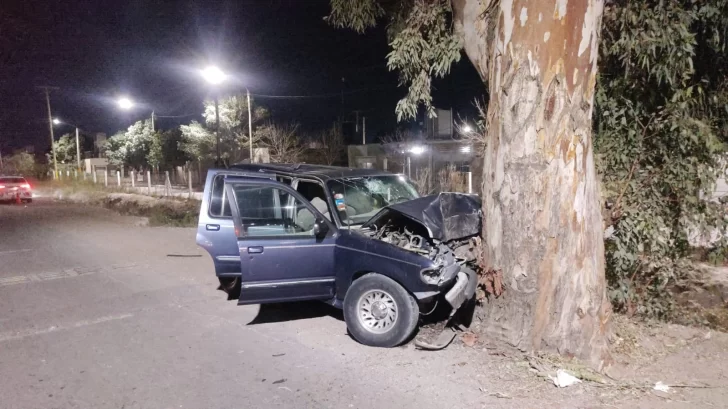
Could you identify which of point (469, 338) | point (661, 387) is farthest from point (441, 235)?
point (661, 387)

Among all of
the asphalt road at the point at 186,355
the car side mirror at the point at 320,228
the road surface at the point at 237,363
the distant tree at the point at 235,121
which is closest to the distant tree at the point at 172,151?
the distant tree at the point at 235,121

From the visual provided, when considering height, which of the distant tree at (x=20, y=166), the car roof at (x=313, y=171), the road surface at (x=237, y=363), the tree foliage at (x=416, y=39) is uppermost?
the tree foliage at (x=416, y=39)

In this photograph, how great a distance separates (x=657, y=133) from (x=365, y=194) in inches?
142

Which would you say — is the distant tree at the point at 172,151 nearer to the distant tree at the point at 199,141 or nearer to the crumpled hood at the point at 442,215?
the distant tree at the point at 199,141

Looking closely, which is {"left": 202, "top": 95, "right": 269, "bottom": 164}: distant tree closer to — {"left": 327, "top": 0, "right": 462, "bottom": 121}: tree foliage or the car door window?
{"left": 327, "top": 0, "right": 462, "bottom": 121}: tree foliage

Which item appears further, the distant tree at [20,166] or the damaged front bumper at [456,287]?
the distant tree at [20,166]

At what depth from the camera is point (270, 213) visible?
251 inches

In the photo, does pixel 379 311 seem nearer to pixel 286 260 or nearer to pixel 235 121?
pixel 286 260

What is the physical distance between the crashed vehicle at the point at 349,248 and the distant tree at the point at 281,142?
17459 millimetres

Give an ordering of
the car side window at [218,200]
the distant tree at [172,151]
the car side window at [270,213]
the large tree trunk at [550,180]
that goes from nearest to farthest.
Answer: the large tree trunk at [550,180] → the car side window at [270,213] → the car side window at [218,200] → the distant tree at [172,151]

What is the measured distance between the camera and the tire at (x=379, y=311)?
203 inches

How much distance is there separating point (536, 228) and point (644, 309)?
7.38ft

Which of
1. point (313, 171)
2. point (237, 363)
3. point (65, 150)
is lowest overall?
point (237, 363)

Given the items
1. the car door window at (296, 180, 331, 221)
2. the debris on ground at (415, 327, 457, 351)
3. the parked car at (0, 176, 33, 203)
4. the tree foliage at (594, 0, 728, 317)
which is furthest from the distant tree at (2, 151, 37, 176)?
the tree foliage at (594, 0, 728, 317)
